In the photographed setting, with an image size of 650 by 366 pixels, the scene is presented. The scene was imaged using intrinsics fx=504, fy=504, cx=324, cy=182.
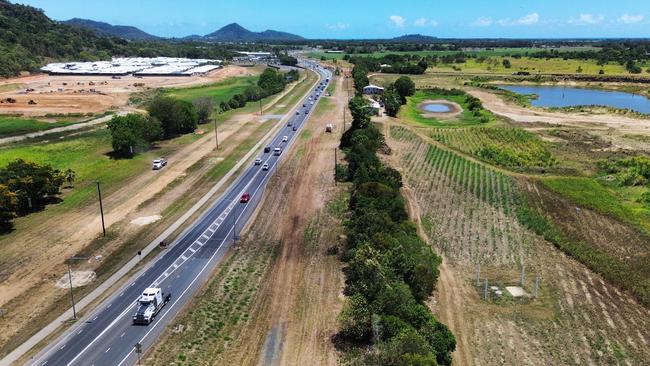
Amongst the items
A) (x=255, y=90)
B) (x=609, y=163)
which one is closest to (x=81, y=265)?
(x=609, y=163)

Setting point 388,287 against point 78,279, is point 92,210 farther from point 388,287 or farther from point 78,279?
point 388,287

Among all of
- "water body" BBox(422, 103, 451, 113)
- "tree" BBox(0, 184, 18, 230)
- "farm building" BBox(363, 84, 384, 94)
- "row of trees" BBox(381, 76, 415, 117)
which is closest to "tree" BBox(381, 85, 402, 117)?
"row of trees" BBox(381, 76, 415, 117)

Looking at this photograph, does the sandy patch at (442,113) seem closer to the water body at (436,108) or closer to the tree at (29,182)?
the water body at (436,108)

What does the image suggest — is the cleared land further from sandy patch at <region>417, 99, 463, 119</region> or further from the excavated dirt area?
sandy patch at <region>417, 99, 463, 119</region>

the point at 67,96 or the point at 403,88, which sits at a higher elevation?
the point at 403,88

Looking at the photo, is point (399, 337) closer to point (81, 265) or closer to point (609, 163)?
point (81, 265)

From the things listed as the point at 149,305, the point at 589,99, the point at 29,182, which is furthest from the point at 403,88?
the point at 149,305

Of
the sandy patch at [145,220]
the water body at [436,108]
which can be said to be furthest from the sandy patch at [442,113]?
the sandy patch at [145,220]
